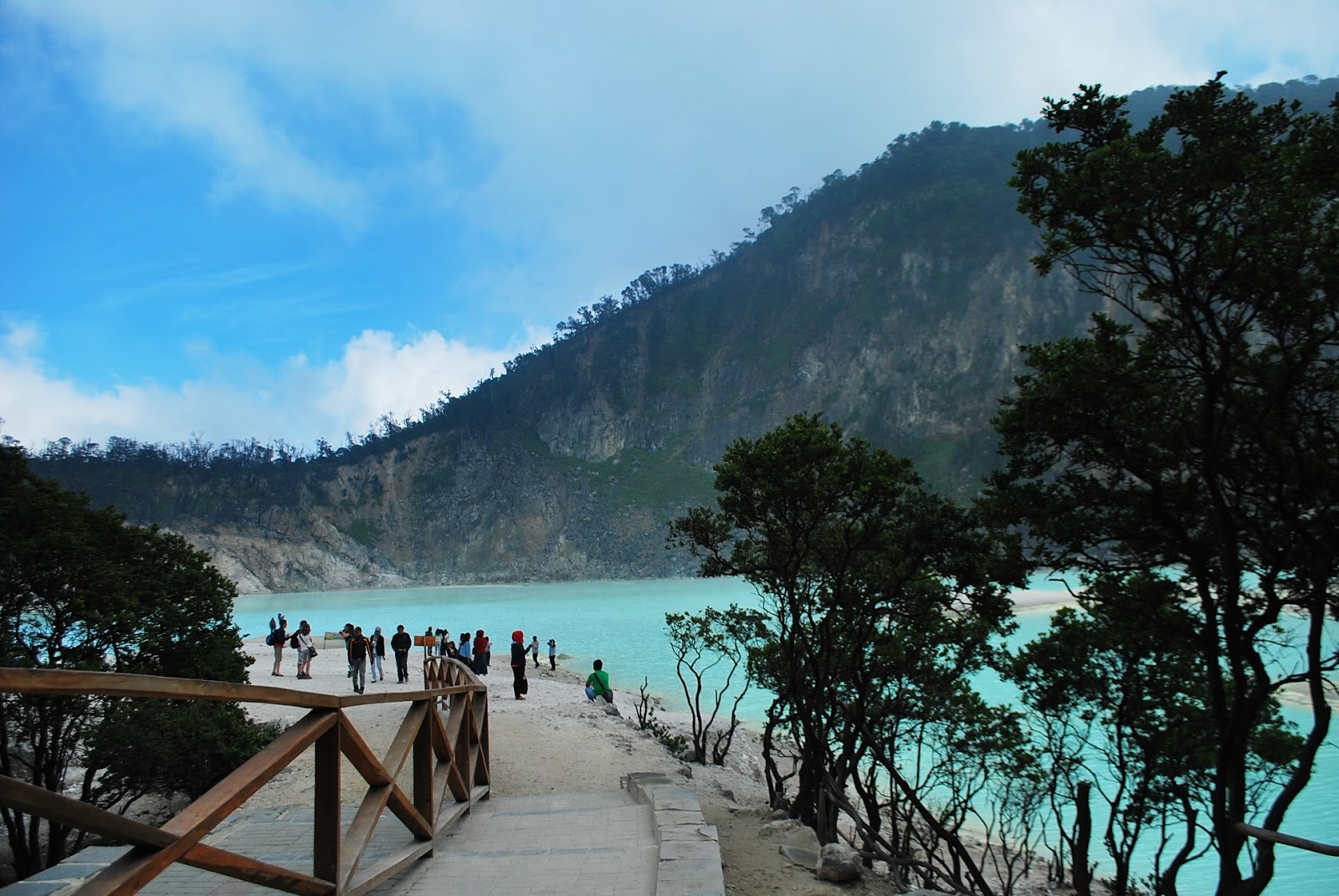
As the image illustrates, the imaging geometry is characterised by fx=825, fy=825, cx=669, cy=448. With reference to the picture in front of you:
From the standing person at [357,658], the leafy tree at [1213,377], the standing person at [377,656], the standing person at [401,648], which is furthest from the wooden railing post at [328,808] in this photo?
the standing person at [377,656]

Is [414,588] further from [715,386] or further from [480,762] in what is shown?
[480,762]

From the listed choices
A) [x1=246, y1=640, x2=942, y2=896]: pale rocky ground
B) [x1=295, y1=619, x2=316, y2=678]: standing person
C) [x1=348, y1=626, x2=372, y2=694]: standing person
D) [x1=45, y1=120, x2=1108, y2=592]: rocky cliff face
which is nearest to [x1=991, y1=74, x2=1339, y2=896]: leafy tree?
[x1=246, y1=640, x2=942, y2=896]: pale rocky ground

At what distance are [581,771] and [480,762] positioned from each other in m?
3.55

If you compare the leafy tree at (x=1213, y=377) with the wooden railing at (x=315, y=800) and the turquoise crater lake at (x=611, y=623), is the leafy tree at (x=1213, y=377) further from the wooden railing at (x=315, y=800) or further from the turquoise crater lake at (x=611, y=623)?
the wooden railing at (x=315, y=800)

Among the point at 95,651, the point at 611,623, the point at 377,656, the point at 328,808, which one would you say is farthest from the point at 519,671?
the point at 611,623

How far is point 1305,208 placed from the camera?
5852 millimetres

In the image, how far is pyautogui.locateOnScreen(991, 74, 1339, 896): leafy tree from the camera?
19.8ft

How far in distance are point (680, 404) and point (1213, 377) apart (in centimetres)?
13510

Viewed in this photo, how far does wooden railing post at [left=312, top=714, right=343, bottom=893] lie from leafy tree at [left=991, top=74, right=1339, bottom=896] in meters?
5.32

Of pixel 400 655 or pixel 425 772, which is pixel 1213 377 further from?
pixel 400 655

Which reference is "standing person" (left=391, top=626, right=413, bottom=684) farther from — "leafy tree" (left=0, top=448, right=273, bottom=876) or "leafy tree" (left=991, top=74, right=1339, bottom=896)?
"leafy tree" (left=991, top=74, right=1339, bottom=896)

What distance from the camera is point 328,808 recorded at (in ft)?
12.2

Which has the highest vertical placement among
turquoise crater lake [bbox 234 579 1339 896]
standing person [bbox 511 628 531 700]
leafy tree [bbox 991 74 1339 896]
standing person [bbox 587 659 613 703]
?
leafy tree [bbox 991 74 1339 896]

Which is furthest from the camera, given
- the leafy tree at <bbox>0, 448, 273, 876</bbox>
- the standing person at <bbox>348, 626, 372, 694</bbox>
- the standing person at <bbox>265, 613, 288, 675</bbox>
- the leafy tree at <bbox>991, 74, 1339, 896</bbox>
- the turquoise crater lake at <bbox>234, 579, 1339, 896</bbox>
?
the standing person at <bbox>265, 613, 288, 675</bbox>
